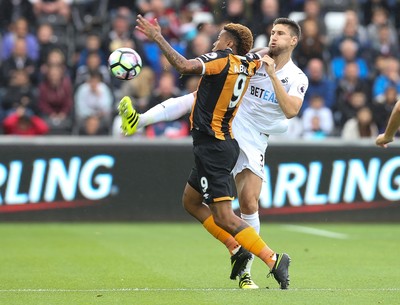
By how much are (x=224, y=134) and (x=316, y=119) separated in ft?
30.4

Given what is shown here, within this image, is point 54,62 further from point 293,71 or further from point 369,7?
point 293,71

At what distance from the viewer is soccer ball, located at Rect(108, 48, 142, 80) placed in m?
9.27

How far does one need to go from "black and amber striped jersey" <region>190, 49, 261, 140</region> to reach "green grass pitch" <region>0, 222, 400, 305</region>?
1.44 m

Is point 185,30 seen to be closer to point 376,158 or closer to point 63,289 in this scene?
point 376,158

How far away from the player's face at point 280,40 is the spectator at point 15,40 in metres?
10.0

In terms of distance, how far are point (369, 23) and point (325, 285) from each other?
528 inches

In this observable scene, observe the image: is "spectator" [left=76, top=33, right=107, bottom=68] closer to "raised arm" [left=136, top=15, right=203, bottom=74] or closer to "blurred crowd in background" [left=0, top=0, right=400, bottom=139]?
"blurred crowd in background" [left=0, top=0, right=400, bottom=139]

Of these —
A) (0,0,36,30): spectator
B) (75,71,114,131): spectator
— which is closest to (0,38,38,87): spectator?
(75,71,114,131): spectator

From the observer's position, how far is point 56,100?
18109mm

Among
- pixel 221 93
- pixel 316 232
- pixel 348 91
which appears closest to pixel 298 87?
pixel 221 93

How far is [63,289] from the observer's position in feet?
29.1

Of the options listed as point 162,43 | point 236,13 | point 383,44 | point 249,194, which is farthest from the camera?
point 383,44

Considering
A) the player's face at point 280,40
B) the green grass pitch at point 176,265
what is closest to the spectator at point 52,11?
the green grass pitch at point 176,265

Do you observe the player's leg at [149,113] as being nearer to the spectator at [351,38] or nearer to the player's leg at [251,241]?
the player's leg at [251,241]
